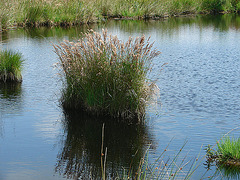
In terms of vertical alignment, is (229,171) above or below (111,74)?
below

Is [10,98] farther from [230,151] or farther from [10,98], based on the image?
[230,151]

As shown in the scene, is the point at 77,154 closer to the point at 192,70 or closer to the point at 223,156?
the point at 223,156

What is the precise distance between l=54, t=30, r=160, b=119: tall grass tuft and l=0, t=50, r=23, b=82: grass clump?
3157 mm

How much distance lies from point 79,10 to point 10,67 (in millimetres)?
16436


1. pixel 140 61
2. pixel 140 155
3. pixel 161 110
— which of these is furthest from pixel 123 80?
pixel 140 155

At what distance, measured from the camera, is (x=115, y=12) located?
31.7 meters

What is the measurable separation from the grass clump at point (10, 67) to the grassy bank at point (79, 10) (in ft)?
38.9

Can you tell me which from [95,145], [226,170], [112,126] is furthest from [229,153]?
[112,126]

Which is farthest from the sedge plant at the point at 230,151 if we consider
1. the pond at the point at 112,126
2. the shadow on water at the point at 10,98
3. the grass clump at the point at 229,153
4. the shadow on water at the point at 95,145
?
the shadow on water at the point at 10,98

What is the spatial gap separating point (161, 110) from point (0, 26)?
1530 centimetres

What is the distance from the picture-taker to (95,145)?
6.93 meters

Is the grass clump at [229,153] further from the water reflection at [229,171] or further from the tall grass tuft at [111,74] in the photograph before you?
the tall grass tuft at [111,74]

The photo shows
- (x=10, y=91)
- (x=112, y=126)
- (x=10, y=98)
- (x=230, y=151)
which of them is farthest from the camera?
(x=10, y=91)

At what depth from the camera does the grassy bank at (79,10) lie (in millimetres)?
24547
